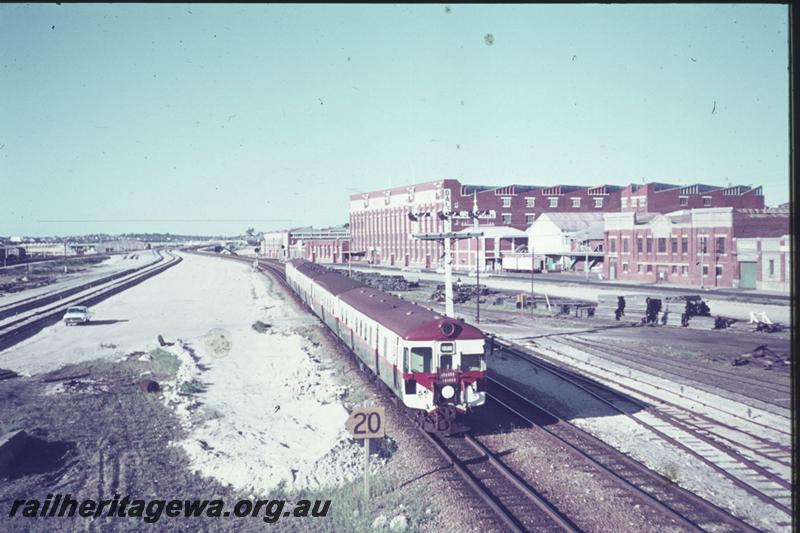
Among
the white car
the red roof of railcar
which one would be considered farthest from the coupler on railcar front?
the white car

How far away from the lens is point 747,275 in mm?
57000

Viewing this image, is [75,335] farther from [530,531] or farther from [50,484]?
[530,531]

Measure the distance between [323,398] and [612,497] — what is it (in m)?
11.8

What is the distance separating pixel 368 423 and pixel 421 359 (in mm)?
4110

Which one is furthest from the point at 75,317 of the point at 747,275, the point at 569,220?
the point at 569,220

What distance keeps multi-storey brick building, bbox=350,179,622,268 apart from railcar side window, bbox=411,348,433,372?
249 feet

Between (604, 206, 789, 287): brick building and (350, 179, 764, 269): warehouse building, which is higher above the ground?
(350, 179, 764, 269): warehouse building

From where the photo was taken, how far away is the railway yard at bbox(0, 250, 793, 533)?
1284 cm

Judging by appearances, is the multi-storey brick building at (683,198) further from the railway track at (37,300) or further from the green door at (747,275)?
the railway track at (37,300)

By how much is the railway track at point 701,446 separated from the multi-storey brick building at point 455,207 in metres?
70.2

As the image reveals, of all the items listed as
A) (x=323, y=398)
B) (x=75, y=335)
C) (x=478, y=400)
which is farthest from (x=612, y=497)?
(x=75, y=335)

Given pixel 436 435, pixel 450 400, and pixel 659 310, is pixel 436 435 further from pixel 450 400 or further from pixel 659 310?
pixel 659 310

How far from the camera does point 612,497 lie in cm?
1319

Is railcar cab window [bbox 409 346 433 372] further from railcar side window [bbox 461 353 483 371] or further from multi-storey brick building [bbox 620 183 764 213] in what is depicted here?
multi-storey brick building [bbox 620 183 764 213]
